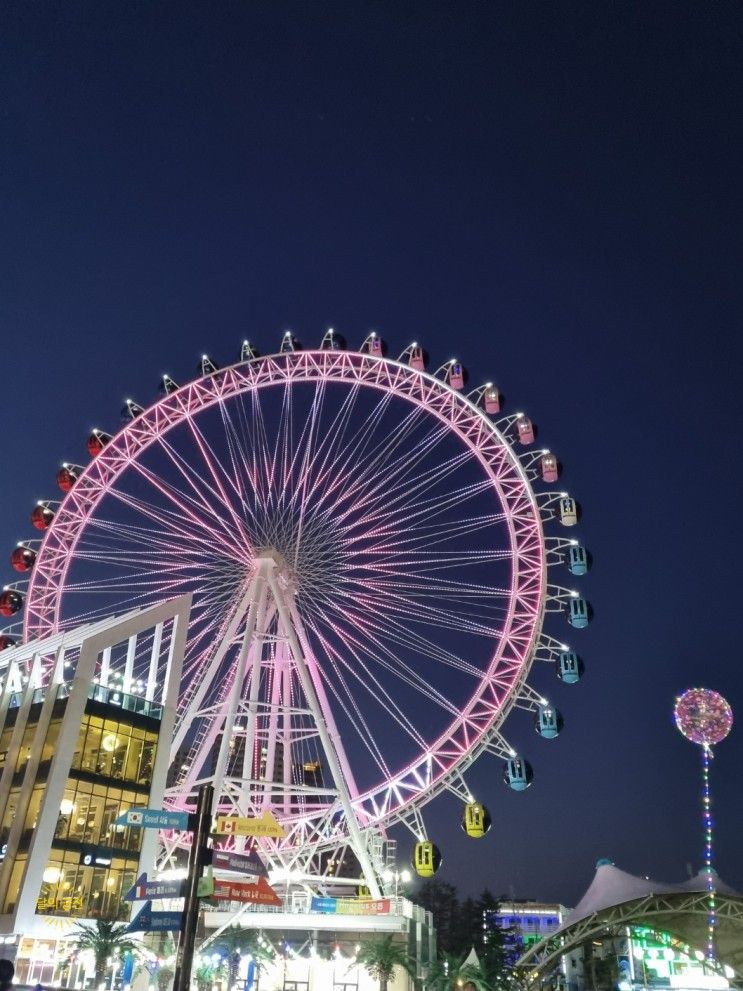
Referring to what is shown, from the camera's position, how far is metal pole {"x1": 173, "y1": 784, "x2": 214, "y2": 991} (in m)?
13.4

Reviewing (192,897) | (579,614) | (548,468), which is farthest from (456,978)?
(192,897)

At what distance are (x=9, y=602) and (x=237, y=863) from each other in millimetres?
32118

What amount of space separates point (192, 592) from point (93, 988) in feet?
55.3

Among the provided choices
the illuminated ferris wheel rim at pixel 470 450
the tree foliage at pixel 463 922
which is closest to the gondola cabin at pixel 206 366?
the illuminated ferris wheel rim at pixel 470 450

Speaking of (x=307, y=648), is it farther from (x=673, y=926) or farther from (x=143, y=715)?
(x=673, y=926)

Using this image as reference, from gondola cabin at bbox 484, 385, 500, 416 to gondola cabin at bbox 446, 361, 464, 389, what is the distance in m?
1.34

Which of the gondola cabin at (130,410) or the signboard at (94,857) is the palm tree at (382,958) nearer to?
the signboard at (94,857)

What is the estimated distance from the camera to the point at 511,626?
40.1m

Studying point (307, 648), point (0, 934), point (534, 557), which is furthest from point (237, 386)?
point (0, 934)

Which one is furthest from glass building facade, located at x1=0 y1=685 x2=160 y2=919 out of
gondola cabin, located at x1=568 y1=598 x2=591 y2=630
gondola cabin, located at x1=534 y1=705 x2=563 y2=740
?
gondola cabin, located at x1=568 y1=598 x2=591 y2=630

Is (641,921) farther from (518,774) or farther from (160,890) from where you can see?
(160,890)

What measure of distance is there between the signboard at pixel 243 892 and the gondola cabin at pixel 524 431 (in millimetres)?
29631

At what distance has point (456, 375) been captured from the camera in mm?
43281

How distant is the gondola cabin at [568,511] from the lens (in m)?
42.1
